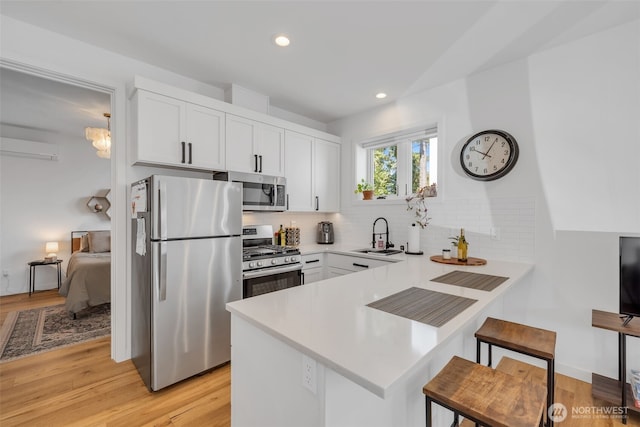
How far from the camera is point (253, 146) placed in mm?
3025

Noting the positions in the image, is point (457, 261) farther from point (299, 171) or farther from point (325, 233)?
point (299, 171)

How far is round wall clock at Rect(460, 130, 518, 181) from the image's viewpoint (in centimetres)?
251

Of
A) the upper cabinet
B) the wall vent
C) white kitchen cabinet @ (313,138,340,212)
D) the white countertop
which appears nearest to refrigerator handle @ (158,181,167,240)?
the upper cabinet

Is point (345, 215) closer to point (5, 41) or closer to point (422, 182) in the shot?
point (422, 182)

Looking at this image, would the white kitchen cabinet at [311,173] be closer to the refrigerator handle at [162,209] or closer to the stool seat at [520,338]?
the refrigerator handle at [162,209]

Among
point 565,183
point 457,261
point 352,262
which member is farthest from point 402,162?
point 565,183

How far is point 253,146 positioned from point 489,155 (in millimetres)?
2311

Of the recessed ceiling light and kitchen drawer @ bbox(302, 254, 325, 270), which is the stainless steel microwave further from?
the recessed ceiling light

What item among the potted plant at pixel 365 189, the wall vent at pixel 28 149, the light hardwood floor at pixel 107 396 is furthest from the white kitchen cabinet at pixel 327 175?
the wall vent at pixel 28 149

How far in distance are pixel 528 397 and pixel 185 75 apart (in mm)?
3427

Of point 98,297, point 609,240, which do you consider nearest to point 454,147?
point 609,240

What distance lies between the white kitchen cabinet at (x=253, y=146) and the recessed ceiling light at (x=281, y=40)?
888 mm

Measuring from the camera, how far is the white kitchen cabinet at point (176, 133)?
232 centimetres

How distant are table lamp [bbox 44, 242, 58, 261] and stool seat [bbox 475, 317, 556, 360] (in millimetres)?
6209
